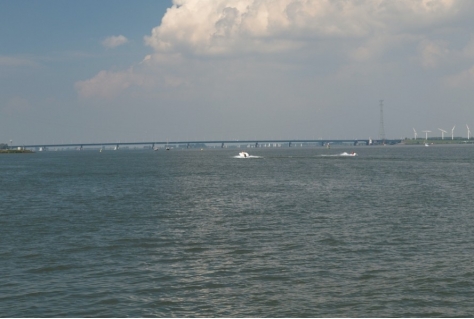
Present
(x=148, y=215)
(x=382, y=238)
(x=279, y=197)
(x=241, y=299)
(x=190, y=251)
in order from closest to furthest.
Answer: (x=241, y=299)
(x=190, y=251)
(x=382, y=238)
(x=148, y=215)
(x=279, y=197)

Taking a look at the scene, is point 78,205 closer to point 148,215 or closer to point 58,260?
point 148,215

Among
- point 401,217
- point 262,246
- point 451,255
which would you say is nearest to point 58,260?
point 262,246

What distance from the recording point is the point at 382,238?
36219 mm

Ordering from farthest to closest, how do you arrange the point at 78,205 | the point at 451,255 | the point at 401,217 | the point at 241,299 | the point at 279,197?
the point at 279,197
the point at 78,205
the point at 401,217
the point at 451,255
the point at 241,299

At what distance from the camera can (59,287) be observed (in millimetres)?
25250

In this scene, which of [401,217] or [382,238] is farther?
[401,217]

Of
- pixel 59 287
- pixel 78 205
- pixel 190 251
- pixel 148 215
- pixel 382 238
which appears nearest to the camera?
pixel 59 287

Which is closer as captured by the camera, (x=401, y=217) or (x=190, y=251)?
(x=190, y=251)

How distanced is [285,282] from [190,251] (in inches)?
371

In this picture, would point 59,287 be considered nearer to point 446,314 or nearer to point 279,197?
point 446,314

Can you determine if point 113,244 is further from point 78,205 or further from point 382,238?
point 78,205

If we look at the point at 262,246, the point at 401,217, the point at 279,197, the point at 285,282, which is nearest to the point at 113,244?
the point at 262,246

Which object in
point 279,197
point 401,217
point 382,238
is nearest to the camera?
point 382,238

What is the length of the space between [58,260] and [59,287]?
19.9ft
